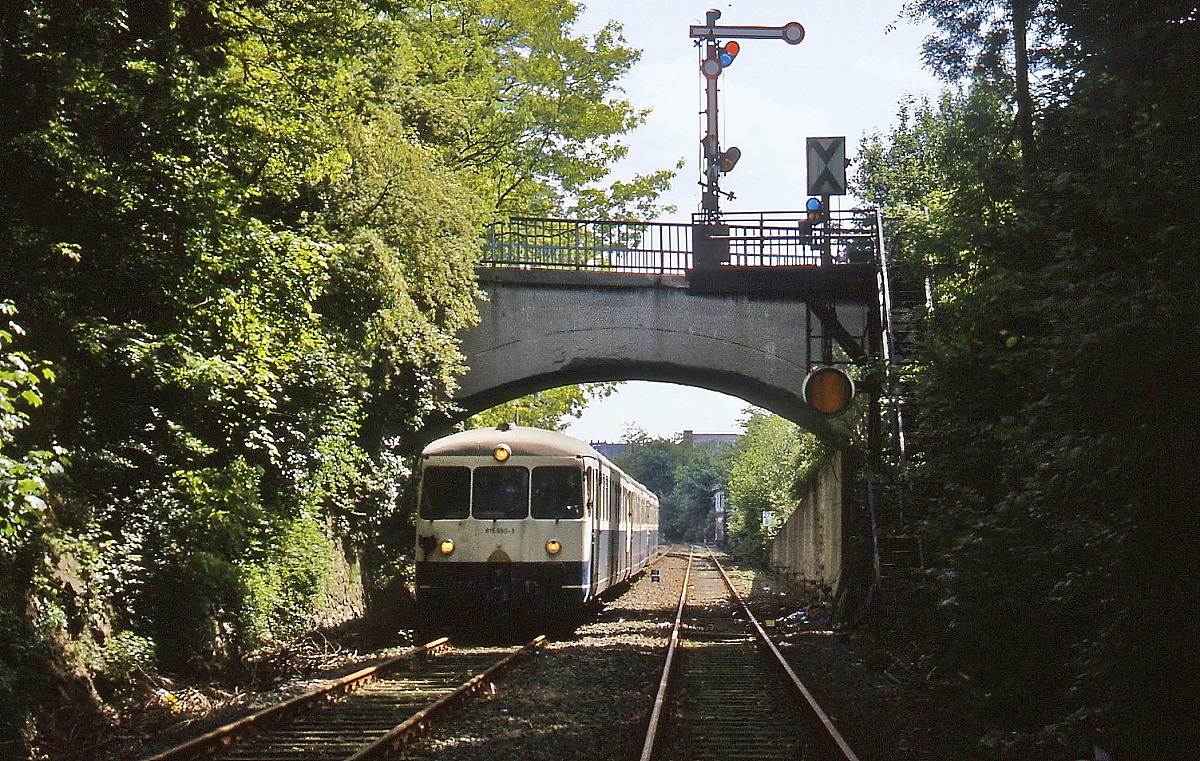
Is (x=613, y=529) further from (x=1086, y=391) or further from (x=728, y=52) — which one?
(x=1086, y=391)

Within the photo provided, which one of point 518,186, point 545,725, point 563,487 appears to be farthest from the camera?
point 518,186

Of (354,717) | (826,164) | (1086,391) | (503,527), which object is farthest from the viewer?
(826,164)

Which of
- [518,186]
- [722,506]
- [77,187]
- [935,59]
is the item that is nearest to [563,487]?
[935,59]

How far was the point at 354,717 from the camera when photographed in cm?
961

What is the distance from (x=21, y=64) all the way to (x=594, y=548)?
1085 cm

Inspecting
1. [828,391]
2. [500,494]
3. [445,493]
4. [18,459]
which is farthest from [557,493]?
[18,459]

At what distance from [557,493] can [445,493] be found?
1606 mm

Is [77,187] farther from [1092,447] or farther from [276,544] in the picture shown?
[1092,447]

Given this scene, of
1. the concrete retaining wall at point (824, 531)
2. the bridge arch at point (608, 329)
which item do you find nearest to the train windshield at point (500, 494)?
the bridge arch at point (608, 329)

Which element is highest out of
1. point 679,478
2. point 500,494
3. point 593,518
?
point 679,478

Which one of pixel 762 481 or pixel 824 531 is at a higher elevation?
pixel 762 481

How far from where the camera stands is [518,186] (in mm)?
26172

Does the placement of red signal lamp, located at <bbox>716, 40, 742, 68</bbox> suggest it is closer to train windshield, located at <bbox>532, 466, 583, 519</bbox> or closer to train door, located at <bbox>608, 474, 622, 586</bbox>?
train door, located at <bbox>608, 474, 622, 586</bbox>

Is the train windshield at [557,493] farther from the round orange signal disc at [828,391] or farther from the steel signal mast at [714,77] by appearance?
the steel signal mast at [714,77]
